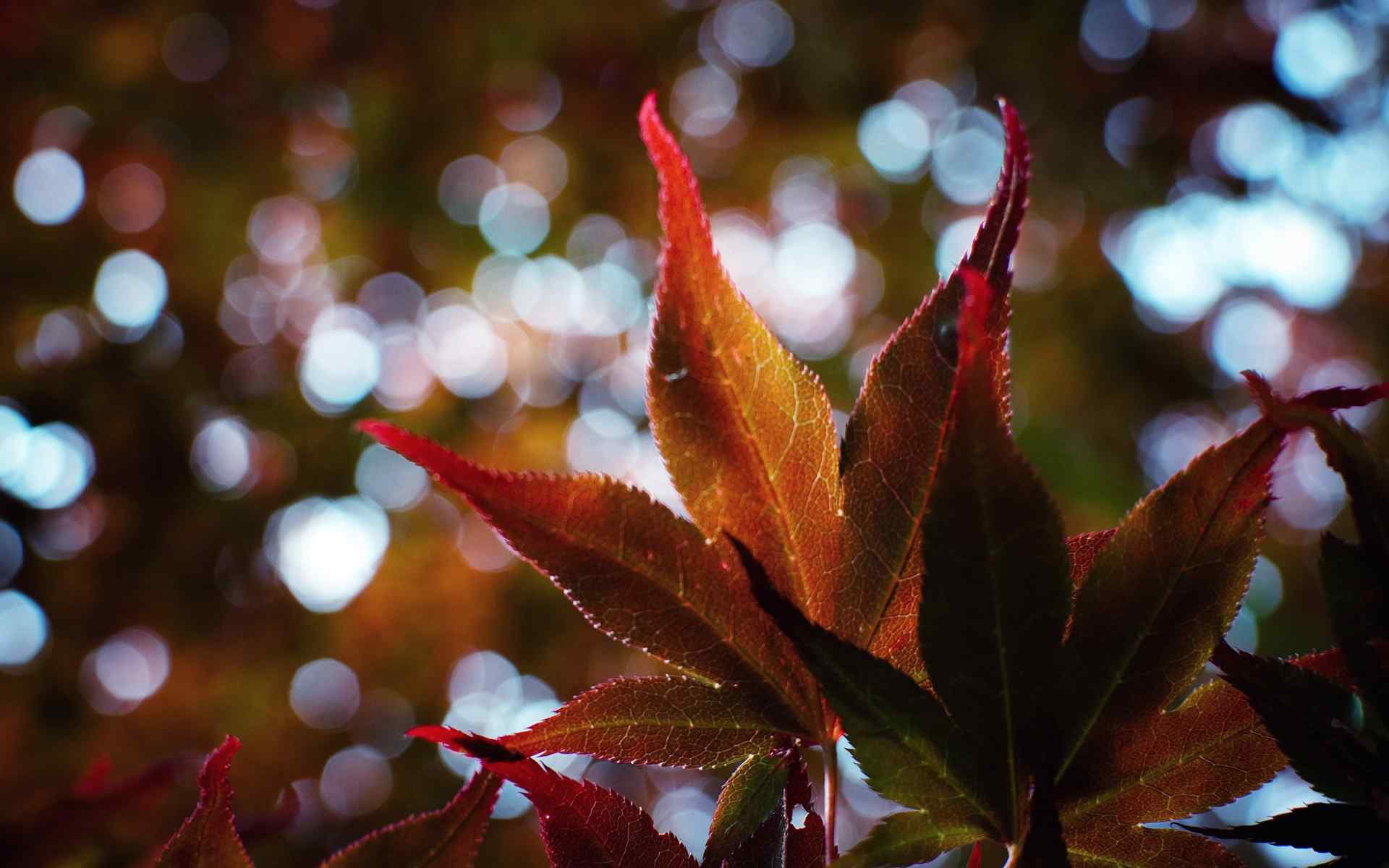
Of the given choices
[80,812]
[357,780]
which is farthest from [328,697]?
[80,812]

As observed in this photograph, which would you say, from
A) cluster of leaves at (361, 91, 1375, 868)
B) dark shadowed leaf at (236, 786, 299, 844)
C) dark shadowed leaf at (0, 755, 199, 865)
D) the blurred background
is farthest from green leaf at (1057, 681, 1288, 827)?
the blurred background

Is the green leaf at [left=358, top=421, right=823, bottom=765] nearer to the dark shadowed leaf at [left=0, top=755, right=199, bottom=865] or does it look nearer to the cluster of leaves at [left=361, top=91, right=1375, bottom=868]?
the cluster of leaves at [left=361, top=91, right=1375, bottom=868]

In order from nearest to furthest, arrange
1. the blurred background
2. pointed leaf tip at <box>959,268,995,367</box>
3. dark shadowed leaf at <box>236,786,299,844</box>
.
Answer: pointed leaf tip at <box>959,268,995,367</box>, dark shadowed leaf at <box>236,786,299,844</box>, the blurred background

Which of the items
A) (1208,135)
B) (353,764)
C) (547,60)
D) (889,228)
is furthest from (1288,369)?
(353,764)

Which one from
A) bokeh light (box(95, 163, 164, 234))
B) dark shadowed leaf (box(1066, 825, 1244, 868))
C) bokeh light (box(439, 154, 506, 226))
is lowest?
dark shadowed leaf (box(1066, 825, 1244, 868))

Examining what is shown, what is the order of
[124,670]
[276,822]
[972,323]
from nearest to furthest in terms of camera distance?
1. [972,323]
2. [276,822]
3. [124,670]

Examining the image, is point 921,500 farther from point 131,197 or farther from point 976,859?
point 131,197

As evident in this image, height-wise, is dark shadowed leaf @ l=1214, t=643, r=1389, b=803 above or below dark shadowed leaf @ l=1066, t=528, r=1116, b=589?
below

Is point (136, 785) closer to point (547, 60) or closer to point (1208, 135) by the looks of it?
point (547, 60)
